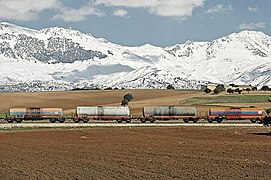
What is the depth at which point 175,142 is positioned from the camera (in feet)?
186

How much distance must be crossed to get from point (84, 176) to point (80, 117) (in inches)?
3147

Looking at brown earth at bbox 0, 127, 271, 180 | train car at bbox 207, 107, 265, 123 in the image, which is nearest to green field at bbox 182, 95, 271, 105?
train car at bbox 207, 107, 265, 123

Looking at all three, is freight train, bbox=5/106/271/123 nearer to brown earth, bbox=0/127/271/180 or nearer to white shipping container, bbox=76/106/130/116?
white shipping container, bbox=76/106/130/116

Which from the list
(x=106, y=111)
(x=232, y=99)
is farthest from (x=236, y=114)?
(x=232, y=99)

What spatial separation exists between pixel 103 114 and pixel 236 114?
24.3m

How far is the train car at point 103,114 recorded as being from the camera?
111812 millimetres

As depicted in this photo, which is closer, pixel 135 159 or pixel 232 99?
pixel 135 159

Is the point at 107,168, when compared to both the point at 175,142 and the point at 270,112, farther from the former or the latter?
the point at 270,112

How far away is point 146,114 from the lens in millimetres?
114000

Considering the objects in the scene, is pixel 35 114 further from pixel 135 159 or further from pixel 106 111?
pixel 135 159

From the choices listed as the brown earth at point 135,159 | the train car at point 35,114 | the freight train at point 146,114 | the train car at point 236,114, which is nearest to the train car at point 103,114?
the freight train at point 146,114

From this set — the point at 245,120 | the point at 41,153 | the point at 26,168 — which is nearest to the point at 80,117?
the point at 245,120

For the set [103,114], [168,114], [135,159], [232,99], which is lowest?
[135,159]

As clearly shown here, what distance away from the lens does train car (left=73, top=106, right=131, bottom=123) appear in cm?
11181
